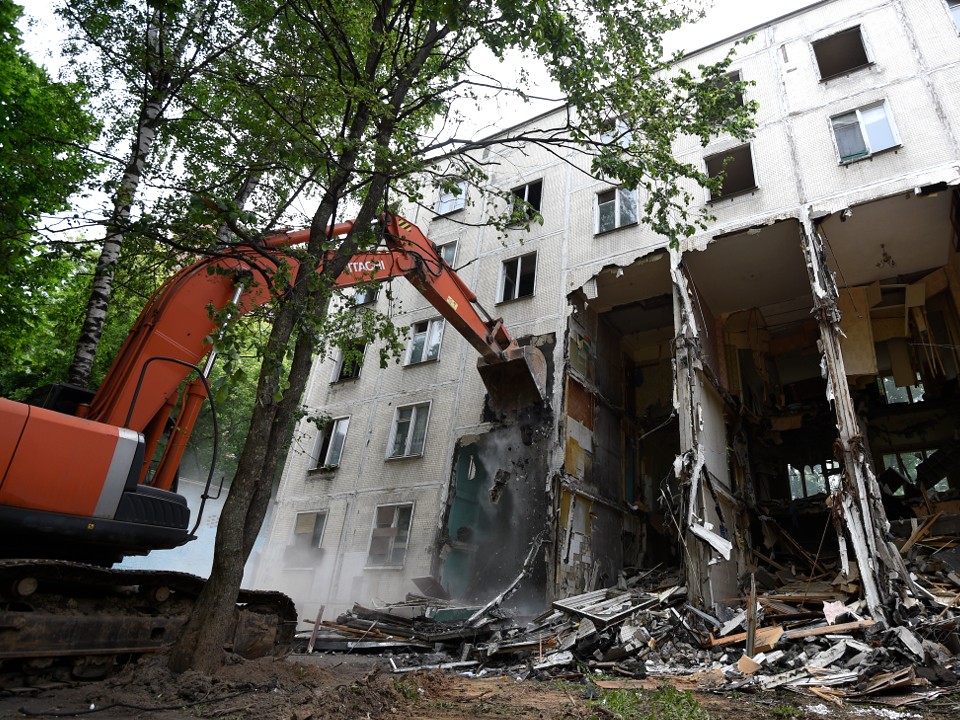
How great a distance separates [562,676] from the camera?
24.1ft

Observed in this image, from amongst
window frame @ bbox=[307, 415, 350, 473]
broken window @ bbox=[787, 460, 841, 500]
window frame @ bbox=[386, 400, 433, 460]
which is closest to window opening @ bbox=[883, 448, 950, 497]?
broken window @ bbox=[787, 460, 841, 500]

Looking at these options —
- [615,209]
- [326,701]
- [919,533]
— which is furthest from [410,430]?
[919,533]

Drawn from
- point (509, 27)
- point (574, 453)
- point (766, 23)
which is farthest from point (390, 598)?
point (766, 23)

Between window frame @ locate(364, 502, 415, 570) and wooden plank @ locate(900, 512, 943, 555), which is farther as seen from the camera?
window frame @ locate(364, 502, 415, 570)

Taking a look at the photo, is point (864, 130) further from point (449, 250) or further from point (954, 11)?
point (449, 250)

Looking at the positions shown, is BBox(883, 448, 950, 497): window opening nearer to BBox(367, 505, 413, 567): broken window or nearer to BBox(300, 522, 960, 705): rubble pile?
BBox(300, 522, 960, 705): rubble pile

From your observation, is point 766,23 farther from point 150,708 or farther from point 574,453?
point 150,708

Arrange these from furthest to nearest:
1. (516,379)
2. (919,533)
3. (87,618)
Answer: (516,379), (919,533), (87,618)

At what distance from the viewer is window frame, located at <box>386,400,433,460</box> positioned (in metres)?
15.4

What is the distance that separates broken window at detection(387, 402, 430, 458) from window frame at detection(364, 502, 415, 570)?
140 centimetres

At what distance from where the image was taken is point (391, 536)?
14562 mm

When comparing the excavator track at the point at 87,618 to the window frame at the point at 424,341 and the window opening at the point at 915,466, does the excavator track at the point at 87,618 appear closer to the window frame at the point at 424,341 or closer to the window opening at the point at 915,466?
the window frame at the point at 424,341

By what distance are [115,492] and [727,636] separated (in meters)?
8.13

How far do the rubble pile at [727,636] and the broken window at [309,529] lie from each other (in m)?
4.83
